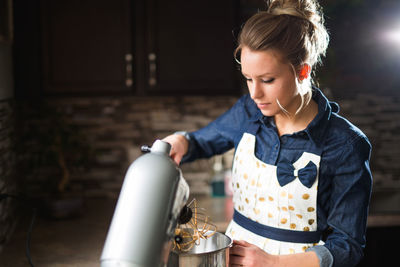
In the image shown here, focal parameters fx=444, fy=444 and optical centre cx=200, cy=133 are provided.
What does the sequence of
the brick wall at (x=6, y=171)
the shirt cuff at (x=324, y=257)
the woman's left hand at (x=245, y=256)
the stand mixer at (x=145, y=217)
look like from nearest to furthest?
the stand mixer at (x=145, y=217) → the woman's left hand at (x=245, y=256) → the shirt cuff at (x=324, y=257) → the brick wall at (x=6, y=171)

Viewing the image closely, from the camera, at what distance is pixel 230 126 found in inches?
62.5

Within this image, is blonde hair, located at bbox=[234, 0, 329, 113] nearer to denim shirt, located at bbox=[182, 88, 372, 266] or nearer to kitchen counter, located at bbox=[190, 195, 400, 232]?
denim shirt, located at bbox=[182, 88, 372, 266]

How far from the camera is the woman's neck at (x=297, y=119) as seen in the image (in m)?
1.38

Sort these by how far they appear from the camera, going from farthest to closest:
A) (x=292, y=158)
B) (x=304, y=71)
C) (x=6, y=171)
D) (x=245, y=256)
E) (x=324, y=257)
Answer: (x=6, y=171)
(x=292, y=158)
(x=304, y=71)
(x=324, y=257)
(x=245, y=256)

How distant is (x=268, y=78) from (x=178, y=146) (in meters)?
0.41

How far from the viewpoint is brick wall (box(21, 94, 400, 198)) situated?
2615mm

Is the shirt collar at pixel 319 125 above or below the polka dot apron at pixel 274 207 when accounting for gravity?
above

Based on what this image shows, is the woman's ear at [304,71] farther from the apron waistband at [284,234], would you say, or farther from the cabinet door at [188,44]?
the cabinet door at [188,44]

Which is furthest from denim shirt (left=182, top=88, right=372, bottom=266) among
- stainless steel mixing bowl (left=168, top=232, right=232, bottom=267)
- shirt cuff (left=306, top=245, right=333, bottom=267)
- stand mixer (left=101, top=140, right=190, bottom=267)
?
stand mixer (left=101, top=140, right=190, bottom=267)

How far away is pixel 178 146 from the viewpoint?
146cm

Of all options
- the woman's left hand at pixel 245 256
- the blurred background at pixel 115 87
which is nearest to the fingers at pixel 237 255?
the woman's left hand at pixel 245 256

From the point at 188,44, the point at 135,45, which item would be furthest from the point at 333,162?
the point at 135,45

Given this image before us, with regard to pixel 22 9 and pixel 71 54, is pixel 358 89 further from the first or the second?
pixel 22 9

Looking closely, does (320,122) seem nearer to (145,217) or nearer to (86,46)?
(145,217)
